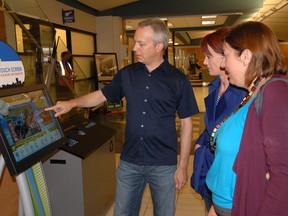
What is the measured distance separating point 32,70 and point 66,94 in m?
0.42

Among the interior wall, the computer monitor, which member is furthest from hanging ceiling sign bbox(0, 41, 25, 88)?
the interior wall

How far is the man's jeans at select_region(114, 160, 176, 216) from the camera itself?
1.87 metres

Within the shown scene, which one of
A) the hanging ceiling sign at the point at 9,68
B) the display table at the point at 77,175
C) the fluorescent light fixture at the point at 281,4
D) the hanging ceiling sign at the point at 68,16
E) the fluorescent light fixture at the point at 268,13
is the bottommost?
the display table at the point at 77,175

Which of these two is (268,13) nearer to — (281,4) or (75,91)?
(281,4)

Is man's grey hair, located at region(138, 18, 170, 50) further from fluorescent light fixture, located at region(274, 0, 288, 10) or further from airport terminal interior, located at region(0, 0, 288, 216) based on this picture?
fluorescent light fixture, located at region(274, 0, 288, 10)

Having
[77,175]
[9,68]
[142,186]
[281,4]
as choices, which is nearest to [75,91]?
[77,175]

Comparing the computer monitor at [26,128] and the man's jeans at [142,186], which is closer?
the computer monitor at [26,128]

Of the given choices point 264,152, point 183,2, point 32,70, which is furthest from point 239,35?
point 183,2

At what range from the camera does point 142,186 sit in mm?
1978

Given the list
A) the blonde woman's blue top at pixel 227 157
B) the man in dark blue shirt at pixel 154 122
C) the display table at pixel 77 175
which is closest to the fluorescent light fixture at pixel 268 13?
the display table at pixel 77 175

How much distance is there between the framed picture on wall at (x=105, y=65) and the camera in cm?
881

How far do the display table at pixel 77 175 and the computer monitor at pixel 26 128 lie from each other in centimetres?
77

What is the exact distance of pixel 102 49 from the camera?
958cm

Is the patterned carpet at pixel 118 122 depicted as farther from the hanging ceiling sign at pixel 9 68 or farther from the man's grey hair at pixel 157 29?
the hanging ceiling sign at pixel 9 68
